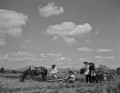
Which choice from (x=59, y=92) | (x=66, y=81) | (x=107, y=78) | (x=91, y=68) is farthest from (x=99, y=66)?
(x=59, y=92)

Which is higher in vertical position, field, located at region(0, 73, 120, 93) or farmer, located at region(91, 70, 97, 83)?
farmer, located at region(91, 70, 97, 83)

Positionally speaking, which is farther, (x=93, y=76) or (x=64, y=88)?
(x=93, y=76)

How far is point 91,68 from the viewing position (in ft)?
65.8

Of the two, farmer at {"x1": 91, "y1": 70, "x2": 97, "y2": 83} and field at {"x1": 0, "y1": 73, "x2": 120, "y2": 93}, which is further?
farmer at {"x1": 91, "y1": 70, "x2": 97, "y2": 83}

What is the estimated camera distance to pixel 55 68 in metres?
24.9

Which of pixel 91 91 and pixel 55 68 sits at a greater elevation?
pixel 55 68

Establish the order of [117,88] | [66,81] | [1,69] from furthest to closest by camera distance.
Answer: [1,69]
[66,81]
[117,88]

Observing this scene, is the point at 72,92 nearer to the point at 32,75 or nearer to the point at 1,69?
the point at 32,75

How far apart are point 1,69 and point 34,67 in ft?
102

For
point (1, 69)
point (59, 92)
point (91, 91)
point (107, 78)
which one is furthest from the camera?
point (1, 69)

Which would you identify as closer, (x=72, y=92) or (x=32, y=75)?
(x=72, y=92)

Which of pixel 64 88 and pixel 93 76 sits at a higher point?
pixel 93 76

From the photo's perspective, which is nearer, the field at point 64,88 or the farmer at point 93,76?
the field at point 64,88

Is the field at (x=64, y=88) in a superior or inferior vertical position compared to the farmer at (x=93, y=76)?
inferior
